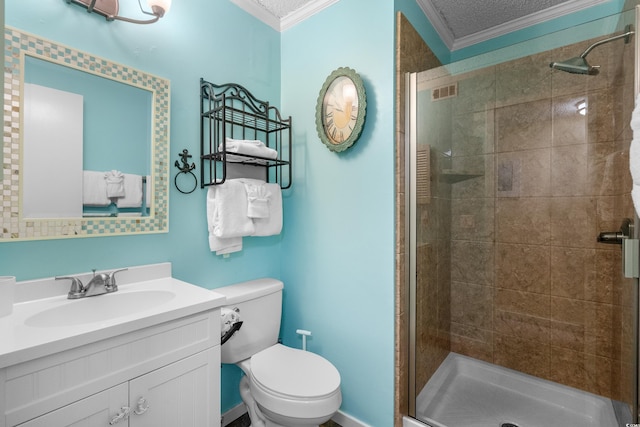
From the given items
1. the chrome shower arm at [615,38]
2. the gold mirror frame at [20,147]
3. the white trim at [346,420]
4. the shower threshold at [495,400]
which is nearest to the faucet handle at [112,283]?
the gold mirror frame at [20,147]

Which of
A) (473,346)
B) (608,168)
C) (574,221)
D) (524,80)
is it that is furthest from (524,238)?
(524,80)

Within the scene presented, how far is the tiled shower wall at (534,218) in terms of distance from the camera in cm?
127

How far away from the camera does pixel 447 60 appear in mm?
2268

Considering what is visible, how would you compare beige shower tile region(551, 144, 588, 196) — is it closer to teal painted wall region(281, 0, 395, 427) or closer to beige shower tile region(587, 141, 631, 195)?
beige shower tile region(587, 141, 631, 195)

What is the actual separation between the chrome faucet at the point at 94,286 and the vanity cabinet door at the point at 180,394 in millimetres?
441

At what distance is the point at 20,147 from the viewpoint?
1074 millimetres

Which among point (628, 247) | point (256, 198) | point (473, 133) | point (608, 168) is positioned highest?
point (473, 133)

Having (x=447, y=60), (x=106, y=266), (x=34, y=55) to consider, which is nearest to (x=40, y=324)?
(x=106, y=266)

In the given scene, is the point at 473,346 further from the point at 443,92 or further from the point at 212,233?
the point at 212,233

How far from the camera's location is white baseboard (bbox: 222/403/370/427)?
1596mm

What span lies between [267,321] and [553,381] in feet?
4.93

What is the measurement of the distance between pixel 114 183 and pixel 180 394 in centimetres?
91

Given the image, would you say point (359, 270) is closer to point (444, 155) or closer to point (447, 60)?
point (444, 155)

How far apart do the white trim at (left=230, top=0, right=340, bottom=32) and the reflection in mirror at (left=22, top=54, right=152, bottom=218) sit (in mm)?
871
